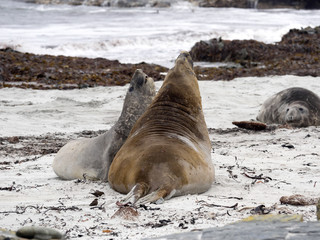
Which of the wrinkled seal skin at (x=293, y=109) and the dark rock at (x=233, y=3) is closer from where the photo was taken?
the wrinkled seal skin at (x=293, y=109)

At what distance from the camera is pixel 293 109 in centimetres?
882

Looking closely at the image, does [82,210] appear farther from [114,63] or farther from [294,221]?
[114,63]

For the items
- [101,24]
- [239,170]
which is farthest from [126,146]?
[101,24]

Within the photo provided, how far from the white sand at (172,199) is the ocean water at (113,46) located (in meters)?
0.06

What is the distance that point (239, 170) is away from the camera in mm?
5309

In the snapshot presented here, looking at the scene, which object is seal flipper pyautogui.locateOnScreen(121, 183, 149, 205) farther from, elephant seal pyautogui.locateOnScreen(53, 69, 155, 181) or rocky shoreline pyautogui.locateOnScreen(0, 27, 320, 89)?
rocky shoreline pyautogui.locateOnScreen(0, 27, 320, 89)

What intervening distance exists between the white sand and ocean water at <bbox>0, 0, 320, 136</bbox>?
6 cm

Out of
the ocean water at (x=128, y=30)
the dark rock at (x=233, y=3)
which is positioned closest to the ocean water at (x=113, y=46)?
the ocean water at (x=128, y=30)

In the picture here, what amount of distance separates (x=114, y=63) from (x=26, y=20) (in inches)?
857

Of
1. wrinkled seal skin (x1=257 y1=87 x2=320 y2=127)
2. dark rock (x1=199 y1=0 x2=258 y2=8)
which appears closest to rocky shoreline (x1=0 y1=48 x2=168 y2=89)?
wrinkled seal skin (x1=257 y1=87 x2=320 y2=127)

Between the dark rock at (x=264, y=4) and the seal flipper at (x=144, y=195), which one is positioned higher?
the dark rock at (x=264, y=4)

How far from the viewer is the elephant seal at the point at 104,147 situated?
18.1 feet

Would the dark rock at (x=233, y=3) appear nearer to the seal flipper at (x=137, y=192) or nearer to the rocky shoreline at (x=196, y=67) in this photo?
the rocky shoreline at (x=196, y=67)

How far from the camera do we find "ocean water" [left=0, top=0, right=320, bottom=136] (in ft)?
32.4
